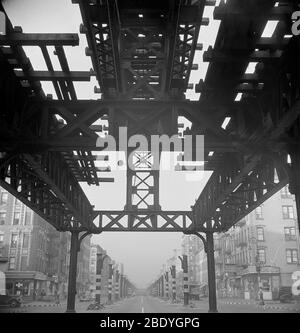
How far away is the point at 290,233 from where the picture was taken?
64.9 meters

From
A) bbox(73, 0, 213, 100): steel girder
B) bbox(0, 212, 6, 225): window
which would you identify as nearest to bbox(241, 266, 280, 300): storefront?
bbox(0, 212, 6, 225): window

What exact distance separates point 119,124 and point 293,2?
4.34 metres

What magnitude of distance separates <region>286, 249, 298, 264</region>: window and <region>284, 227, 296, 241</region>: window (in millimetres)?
1819

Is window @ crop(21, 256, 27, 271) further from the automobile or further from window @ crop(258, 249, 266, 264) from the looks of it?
window @ crop(258, 249, 266, 264)

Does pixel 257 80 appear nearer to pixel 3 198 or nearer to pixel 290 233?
pixel 290 233

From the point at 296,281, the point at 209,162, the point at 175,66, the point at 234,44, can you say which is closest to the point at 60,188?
the point at 209,162

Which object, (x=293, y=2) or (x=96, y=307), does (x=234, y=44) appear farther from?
(x=96, y=307)

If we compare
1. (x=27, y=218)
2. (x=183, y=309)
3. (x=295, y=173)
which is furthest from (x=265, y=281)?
(x=295, y=173)

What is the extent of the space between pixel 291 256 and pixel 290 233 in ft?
11.8

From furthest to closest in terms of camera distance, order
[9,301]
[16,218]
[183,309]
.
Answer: [16,218] < [183,309] < [9,301]

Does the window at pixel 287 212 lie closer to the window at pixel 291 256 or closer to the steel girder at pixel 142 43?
the window at pixel 291 256

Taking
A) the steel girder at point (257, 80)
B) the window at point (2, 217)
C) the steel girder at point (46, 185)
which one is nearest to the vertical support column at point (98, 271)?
the steel girder at point (46, 185)

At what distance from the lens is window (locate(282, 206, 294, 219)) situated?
6629 cm

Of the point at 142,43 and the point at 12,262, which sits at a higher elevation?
the point at 142,43
